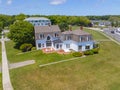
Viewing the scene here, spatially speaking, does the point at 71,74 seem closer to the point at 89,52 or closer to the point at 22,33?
the point at 89,52

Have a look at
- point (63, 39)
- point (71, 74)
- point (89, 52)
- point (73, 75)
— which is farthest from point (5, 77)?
point (63, 39)

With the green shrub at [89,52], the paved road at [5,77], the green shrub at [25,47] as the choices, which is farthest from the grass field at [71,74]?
the green shrub at [25,47]

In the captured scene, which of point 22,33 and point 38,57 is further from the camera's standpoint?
point 22,33

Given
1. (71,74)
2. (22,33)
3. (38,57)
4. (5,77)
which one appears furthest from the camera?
(22,33)

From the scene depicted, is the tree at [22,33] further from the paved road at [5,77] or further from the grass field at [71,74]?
the paved road at [5,77]

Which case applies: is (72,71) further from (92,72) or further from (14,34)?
(14,34)

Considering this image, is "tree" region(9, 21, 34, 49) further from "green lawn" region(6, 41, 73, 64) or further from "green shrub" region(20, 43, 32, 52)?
"green lawn" region(6, 41, 73, 64)
